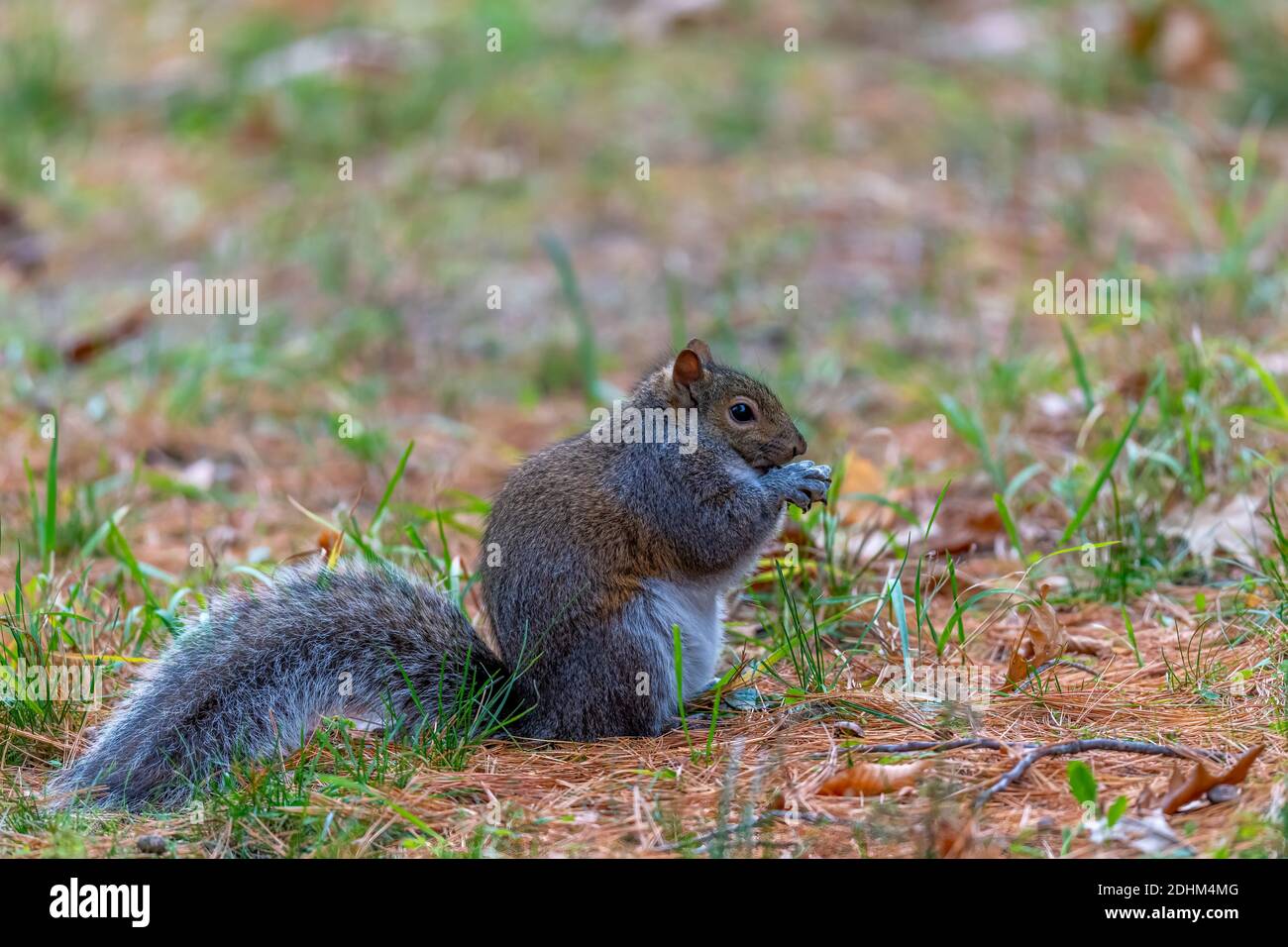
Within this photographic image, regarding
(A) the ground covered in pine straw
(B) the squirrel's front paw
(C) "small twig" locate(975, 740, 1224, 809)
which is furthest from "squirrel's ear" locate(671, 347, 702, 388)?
(C) "small twig" locate(975, 740, 1224, 809)

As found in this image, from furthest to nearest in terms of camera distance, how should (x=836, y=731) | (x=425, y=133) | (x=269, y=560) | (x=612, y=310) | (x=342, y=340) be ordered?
(x=425, y=133), (x=612, y=310), (x=342, y=340), (x=269, y=560), (x=836, y=731)

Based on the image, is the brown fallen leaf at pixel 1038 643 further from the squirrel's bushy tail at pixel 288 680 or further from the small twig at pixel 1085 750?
the squirrel's bushy tail at pixel 288 680

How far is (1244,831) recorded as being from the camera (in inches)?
92.3

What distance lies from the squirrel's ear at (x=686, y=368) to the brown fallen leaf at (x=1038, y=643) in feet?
2.97

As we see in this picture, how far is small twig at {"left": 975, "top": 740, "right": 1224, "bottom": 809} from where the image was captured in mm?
2668

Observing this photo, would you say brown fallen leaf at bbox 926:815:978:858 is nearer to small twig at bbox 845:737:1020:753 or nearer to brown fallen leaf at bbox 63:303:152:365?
small twig at bbox 845:737:1020:753

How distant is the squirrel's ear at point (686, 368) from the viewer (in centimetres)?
339

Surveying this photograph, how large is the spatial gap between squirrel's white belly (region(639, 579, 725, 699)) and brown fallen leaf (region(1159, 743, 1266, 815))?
0.99m

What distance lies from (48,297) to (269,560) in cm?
331

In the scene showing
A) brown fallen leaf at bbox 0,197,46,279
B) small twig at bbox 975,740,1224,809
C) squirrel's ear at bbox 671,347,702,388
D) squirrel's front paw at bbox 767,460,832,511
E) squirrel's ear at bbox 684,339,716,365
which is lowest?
small twig at bbox 975,740,1224,809

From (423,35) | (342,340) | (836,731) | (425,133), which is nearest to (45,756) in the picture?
(836,731)

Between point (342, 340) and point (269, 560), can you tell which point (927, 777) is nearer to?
point (269, 560)

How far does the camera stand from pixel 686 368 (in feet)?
11.2
